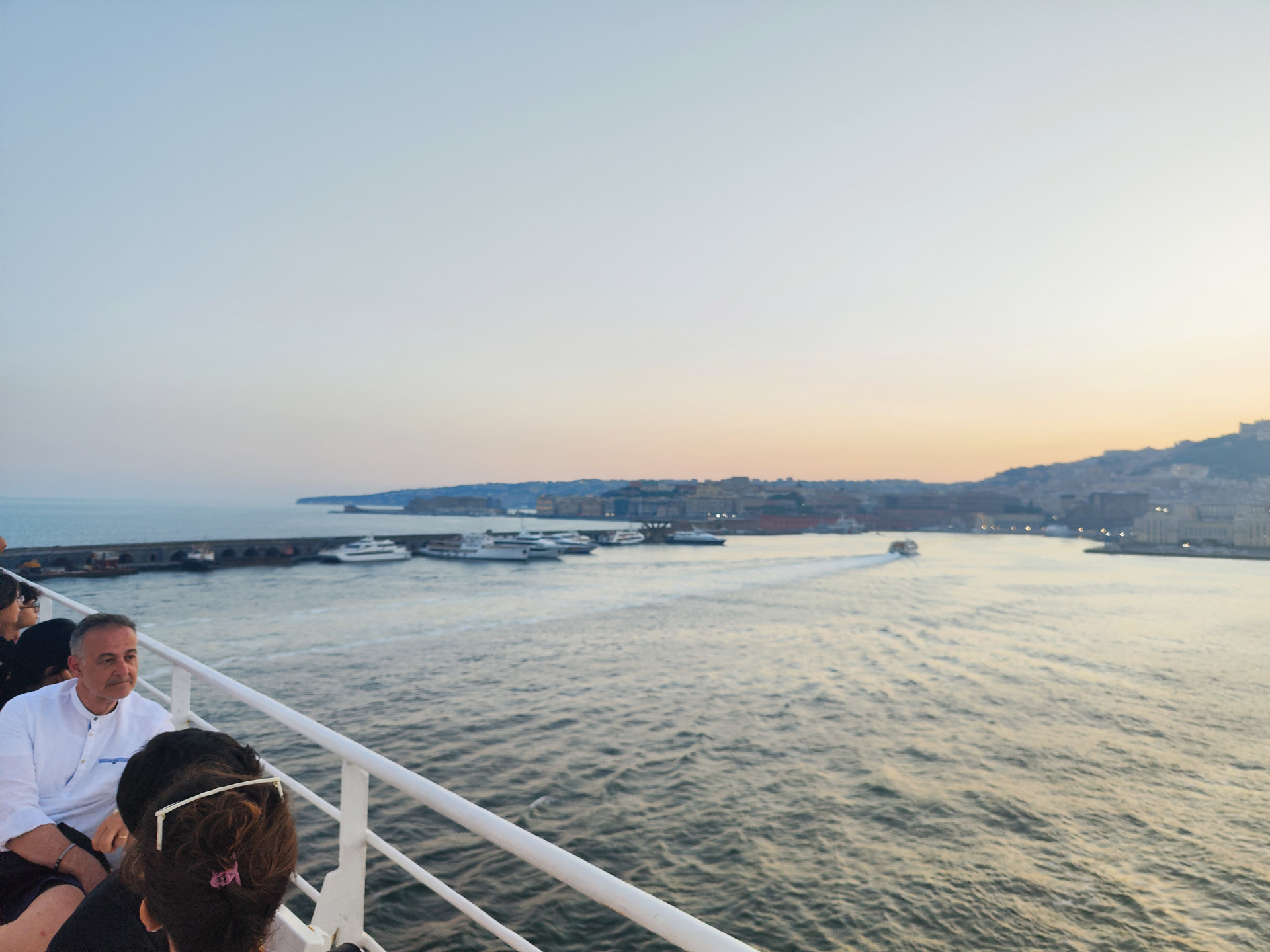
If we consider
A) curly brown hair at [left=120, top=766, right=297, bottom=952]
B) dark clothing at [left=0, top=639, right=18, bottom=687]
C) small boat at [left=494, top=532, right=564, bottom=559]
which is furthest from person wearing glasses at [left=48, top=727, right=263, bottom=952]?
small boat at [left=494, top=532, right=564, bottom=559]

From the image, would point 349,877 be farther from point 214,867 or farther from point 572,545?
point 572,545

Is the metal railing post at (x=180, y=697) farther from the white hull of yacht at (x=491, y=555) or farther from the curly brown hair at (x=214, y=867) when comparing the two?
the white hull of yacht at (x=491, y=555)

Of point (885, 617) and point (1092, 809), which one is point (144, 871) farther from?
point (885, 617)

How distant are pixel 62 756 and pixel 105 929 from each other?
0.86 m

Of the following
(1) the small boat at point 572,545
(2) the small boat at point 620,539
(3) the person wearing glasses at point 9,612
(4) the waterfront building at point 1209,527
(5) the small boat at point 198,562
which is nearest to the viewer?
(3) the person wearing glasses at point 9,612

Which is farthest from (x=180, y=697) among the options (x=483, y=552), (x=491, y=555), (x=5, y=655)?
(x=483, y=552)

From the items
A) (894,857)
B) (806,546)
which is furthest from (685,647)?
(806,546)

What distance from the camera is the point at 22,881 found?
1.66 metres

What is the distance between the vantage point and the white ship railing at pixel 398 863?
0.78 metres

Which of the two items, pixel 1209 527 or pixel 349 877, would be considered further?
pixel 1209 527

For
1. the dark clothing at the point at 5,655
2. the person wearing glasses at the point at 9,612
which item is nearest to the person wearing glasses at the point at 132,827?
the dark clothing at the point at 5,655

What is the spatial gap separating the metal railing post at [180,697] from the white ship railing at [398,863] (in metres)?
0.16

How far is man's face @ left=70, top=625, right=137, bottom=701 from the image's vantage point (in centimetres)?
186

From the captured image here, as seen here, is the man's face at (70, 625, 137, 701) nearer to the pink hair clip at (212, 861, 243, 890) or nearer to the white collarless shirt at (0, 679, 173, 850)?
the white collarless shirt at (0, 679, 173, 850)
